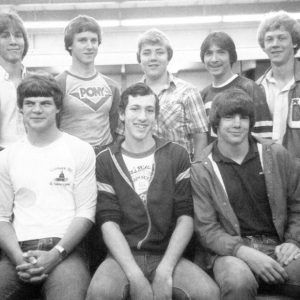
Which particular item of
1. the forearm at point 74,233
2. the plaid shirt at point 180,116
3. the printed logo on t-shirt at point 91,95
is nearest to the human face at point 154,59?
the plaid shirt at point 180,116

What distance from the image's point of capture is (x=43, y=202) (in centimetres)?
237

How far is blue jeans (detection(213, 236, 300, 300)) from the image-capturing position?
2090 mm

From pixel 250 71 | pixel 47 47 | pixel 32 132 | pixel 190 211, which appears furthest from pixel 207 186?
pixel 47 47

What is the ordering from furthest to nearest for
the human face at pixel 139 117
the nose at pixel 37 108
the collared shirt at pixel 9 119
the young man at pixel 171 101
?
the young man at pixel 171 101 < the collared shirt at pixel 9 119 < the human face at pixel 139 117 < the nose at pixel 37 108

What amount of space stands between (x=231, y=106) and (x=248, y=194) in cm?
53

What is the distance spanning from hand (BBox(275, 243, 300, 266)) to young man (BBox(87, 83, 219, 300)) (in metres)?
0.42

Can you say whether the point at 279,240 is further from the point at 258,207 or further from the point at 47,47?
the point at 47,47

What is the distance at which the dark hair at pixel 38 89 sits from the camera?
250 cm

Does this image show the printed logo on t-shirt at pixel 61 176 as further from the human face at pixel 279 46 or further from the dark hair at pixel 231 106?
the human face at pixel 279 46

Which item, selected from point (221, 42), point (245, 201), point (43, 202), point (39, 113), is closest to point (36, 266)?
point (43, 202)

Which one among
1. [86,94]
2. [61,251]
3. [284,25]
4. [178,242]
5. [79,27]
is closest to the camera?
[61,251]

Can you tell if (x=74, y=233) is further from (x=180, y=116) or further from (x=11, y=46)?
(x=11, y=46)

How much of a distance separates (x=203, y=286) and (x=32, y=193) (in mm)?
1065

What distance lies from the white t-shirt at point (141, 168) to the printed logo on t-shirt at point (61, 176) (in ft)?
1.16
